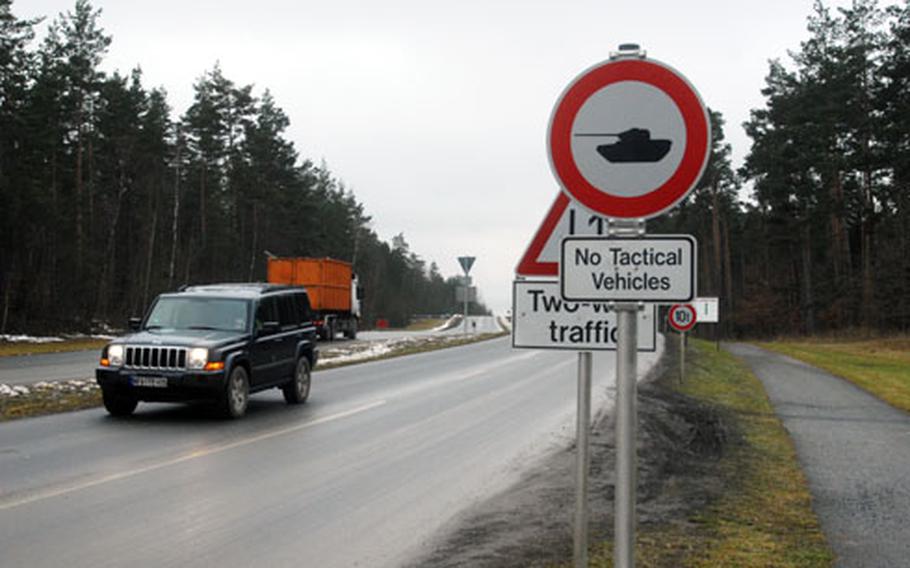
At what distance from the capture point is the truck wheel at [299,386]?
630 inches

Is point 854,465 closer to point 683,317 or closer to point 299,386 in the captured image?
point 299,386

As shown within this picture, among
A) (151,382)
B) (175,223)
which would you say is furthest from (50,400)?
(175,223)

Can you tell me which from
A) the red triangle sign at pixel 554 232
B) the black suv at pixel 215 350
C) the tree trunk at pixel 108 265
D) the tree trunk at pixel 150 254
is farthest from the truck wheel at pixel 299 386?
the tree trunk at pixel 150 254

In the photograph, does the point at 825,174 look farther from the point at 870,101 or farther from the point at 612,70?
the point at 612,70

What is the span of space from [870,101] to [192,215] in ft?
158

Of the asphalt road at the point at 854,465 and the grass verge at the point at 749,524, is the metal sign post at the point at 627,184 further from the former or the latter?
the asphalt road at the point at 854,465

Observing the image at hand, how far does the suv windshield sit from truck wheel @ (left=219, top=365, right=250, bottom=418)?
91 centimetres

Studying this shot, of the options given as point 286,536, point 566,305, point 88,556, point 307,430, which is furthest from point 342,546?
point 307,430

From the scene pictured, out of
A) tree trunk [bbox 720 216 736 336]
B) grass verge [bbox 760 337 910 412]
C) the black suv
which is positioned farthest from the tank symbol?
tree trunk [bbox 720 216 736 336]

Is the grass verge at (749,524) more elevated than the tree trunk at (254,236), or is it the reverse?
the tree trunk at (254,236)

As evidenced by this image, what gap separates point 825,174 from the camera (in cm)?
5597

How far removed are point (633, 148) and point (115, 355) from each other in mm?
10955

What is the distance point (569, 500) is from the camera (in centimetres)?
838

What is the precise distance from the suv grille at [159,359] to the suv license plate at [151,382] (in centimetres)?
18
